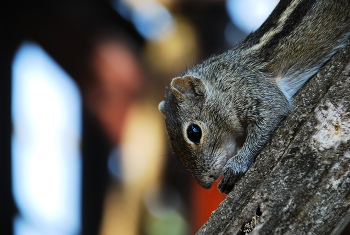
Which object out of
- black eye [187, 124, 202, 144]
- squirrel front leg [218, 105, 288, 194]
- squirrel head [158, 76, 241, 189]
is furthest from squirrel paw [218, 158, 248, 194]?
black eye [187, 124, 202, 144]

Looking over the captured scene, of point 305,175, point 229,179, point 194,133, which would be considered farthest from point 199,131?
point 305,175

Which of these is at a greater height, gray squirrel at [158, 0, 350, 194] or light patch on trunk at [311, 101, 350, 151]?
gray squirrel at [158, 0, 350, 194]

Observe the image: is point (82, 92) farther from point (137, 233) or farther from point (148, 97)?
point (137, 233)

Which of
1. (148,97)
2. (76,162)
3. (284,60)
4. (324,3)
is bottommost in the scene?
(284,60)

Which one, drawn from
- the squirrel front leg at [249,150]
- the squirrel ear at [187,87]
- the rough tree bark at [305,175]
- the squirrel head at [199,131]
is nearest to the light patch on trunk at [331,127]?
the rough tree bark at [305,175]

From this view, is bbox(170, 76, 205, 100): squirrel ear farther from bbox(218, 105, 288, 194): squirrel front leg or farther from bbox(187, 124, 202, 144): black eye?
bbox(218, 105, 288, 194): squirrel front leg

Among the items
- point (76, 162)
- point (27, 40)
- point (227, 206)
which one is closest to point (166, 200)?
point (76, 162)
